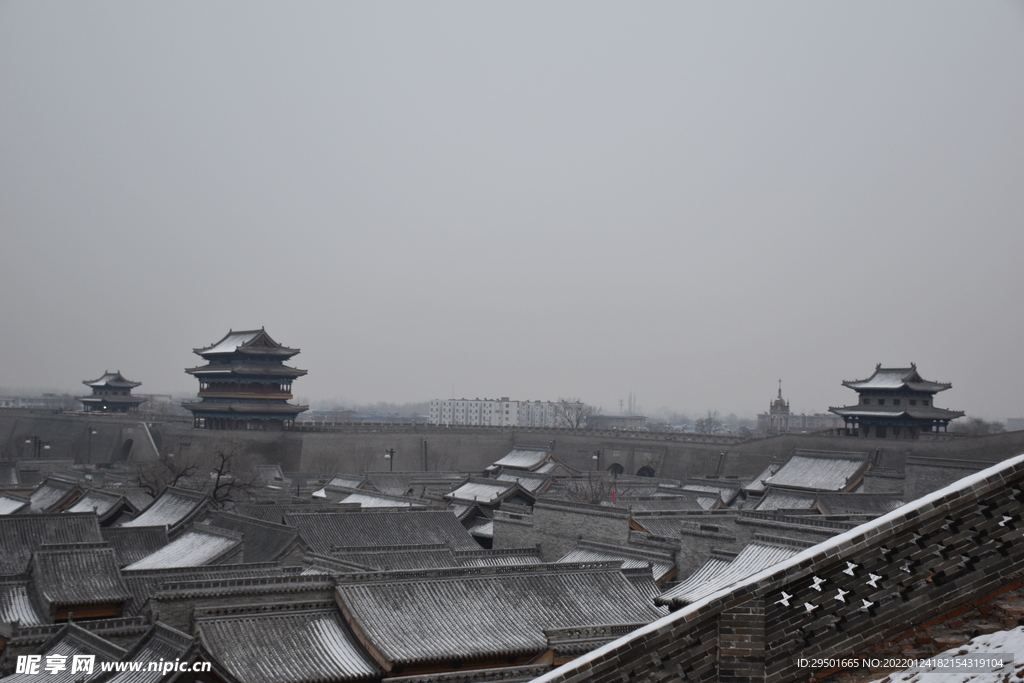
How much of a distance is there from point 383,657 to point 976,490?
9678mm

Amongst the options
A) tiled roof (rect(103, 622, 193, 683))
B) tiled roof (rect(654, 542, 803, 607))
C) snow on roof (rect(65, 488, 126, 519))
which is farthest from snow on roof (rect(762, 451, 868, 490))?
tiled roof (rect(103, 622, 193, 683))

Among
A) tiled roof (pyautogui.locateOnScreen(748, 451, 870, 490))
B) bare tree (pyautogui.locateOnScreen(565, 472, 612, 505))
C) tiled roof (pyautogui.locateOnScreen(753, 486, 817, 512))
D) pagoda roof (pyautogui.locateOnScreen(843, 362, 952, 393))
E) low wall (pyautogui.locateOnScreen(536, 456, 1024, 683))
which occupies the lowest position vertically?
bare tree (pyautogui.locateOnScreen(565, 472, 612, 505))

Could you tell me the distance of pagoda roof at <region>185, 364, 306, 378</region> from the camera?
56.0m

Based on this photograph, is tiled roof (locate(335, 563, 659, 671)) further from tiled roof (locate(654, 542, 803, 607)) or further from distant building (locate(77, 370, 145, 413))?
distant building (locate(77, 370, 145, 413))

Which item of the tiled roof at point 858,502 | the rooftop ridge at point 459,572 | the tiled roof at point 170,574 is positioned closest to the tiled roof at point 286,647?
the rooftop ridge at point 459,572

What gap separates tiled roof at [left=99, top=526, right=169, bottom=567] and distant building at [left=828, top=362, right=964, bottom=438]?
3739 cm

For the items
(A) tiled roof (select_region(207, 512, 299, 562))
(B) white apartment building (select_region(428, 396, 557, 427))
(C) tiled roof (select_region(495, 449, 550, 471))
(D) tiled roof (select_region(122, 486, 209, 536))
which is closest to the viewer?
(A) tiled roof (select_region(207, 512, 299, 562))

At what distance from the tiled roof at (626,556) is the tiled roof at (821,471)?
13.3 meters

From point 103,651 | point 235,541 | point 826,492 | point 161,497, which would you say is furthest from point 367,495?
point 103,651

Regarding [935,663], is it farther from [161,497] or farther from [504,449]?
[504,449]

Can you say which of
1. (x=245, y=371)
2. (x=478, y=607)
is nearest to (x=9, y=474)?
(x=245, y=371)

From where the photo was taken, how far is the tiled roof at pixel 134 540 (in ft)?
72.3

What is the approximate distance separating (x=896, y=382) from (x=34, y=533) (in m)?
41.2

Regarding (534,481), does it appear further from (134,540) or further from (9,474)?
(9,474)
